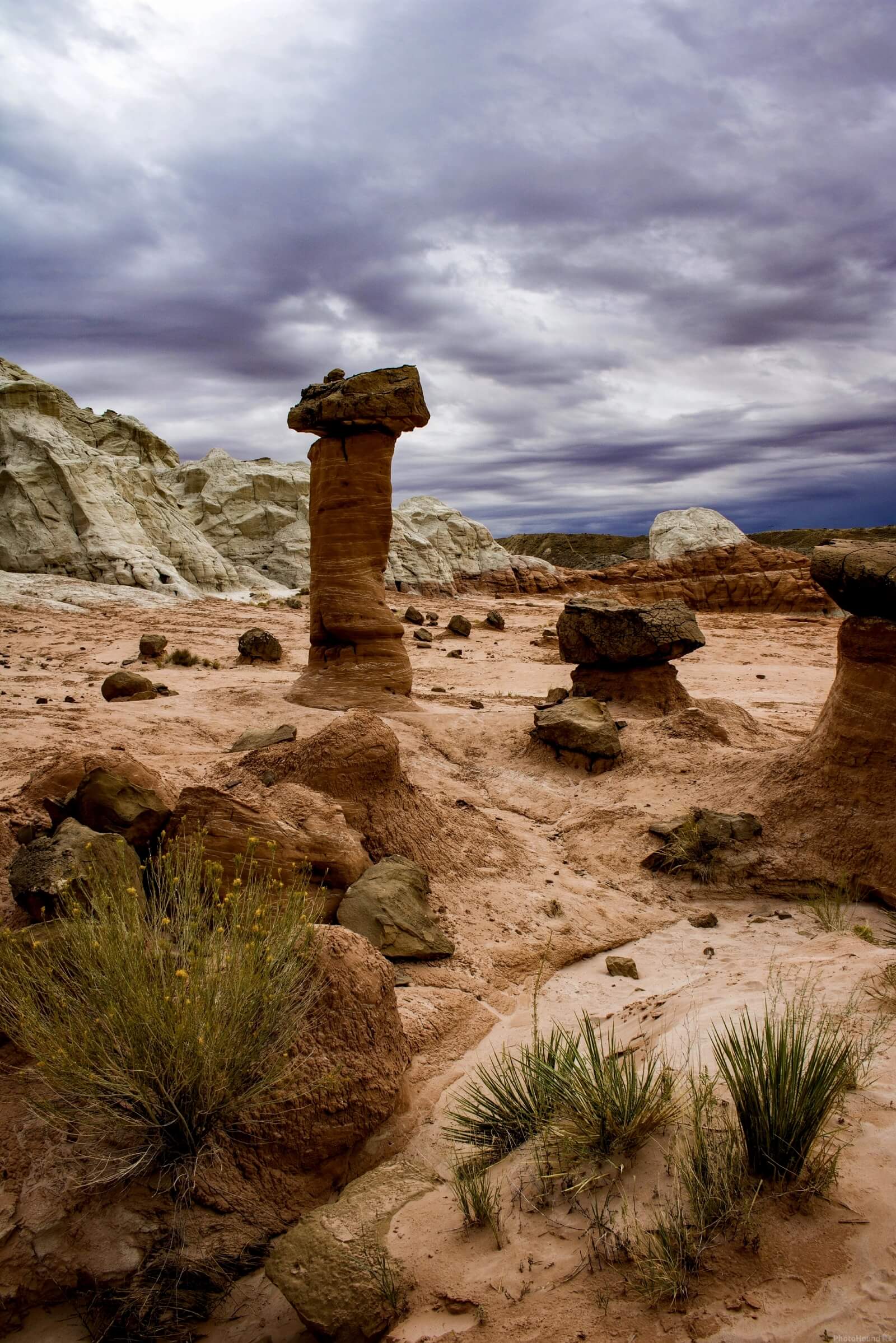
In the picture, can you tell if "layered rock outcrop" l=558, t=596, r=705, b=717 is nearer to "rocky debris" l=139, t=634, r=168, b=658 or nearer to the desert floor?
the desert floor

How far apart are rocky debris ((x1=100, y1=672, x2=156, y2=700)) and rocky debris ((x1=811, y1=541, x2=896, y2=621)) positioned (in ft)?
26.1

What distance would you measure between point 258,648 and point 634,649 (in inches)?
289

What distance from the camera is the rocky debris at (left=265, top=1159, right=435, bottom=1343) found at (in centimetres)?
224

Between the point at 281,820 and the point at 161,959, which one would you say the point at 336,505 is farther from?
the point at 161,959

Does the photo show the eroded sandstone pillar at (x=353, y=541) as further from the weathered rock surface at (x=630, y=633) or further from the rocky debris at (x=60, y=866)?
the rocky debris at (x=60, y=866)

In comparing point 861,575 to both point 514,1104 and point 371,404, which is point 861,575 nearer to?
point 514,1104

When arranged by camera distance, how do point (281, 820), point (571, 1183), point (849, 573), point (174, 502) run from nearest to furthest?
point (571, 1183) → point (281, 820) → point (849, 573) → point (174, 502)

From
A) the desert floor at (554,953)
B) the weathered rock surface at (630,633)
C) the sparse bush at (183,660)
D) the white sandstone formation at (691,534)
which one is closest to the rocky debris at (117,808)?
the desert floor at (554,953)

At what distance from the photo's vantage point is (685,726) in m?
9.24

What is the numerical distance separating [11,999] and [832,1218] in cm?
279

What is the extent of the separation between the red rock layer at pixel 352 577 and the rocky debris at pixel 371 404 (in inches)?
11.7

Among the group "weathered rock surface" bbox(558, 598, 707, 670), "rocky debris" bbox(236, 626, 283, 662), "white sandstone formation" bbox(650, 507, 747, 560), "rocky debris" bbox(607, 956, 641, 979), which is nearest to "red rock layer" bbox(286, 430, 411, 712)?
"weathered rock surface" bbox(558, 598, 707, 670)

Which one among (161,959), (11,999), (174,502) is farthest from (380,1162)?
(174,502)

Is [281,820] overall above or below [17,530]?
below
